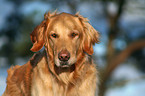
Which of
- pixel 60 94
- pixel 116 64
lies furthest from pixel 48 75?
pixel 116 64

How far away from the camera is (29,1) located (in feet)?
55.4

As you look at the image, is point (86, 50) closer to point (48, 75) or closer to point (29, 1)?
point (48, 75)

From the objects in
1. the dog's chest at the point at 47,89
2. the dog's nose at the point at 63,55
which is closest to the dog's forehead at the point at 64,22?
the dog's nose at the point at 63,55

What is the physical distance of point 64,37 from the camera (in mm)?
3781

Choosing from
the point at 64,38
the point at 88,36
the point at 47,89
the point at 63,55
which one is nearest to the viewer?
the point at 63,55

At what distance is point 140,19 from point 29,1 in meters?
7.90

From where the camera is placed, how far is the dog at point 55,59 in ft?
12.6

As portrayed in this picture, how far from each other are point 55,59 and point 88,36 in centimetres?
84

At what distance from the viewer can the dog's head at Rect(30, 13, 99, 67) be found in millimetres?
3613

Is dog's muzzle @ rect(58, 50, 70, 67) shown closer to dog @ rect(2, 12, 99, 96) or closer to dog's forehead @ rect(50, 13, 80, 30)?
dog @ rect(2, 12, 99, 96)

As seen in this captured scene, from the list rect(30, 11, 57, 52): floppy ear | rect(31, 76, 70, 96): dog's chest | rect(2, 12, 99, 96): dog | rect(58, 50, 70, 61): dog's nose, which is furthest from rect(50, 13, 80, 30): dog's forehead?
rect(31, 76, 70, 96): dog's chest

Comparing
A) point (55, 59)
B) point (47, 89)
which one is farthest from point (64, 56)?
point (47, 89)

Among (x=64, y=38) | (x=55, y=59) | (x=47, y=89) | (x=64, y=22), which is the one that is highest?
(x=64, y=22)

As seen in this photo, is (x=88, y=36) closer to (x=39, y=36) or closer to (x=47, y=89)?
(x=39, y=36)
